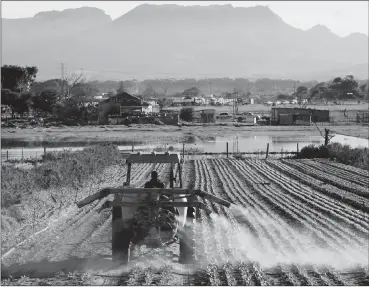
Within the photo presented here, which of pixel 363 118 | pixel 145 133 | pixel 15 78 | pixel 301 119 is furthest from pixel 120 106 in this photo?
pixel 363 118

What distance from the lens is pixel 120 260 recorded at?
924 centimetres

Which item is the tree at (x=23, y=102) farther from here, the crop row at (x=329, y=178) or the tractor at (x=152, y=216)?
A: the tractor at (x=152, y=216)

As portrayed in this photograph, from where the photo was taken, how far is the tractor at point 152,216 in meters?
8.91

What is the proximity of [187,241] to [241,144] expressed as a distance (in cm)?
3558

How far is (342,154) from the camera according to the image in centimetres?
3112

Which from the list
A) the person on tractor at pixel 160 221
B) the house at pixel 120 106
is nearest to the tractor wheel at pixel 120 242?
the person on tractor at pixel 160 221

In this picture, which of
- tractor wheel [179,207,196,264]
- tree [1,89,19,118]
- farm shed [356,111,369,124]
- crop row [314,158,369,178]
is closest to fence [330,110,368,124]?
farm shed [356,111,369,124]

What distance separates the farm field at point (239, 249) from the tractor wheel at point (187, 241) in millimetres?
155

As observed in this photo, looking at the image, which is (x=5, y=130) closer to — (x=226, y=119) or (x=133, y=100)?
(x=133, y=100)

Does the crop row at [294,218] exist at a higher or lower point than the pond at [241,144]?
higher

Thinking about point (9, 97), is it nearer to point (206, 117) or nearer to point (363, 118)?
point (206, 117)

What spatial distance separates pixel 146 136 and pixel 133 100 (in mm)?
21406

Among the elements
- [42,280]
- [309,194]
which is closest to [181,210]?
[42,280]

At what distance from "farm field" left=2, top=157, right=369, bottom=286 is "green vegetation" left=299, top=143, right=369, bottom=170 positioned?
10.8 metres
